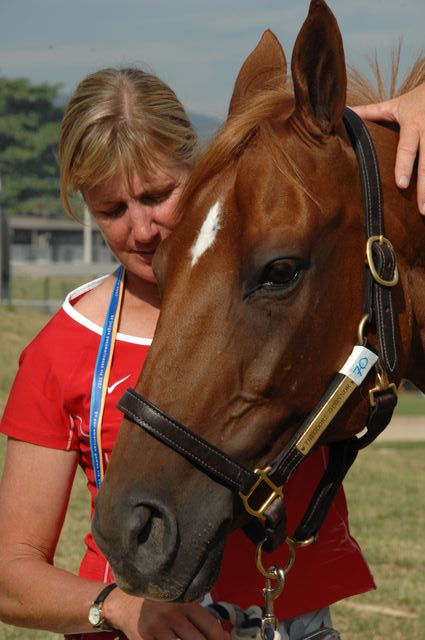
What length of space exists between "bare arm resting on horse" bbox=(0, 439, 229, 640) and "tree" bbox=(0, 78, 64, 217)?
3024 inches

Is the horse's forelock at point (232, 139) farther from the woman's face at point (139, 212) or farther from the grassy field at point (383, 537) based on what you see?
the grassy field at point (383, 537)

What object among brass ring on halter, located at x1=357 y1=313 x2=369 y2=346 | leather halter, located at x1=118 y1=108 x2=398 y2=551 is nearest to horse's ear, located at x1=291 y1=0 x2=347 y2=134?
leather halter, located at x1=118 y1=108 x2=398 y2=551

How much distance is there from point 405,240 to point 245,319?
0.52 meters

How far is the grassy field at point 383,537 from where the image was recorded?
19.3ft

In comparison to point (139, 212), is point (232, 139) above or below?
above

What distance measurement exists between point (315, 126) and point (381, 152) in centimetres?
25

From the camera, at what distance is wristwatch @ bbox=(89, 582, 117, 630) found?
2.53 meters

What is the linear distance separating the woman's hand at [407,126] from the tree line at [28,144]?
Answer: 253 ft

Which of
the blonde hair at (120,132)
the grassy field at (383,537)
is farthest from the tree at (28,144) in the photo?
the blonde hair at (120,132)

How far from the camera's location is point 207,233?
2.36 meters

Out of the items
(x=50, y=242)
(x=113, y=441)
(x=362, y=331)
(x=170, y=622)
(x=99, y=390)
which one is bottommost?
(x=50, y=242)

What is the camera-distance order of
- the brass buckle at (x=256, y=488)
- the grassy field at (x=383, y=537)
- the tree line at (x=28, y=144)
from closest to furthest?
1. the brass buckle at (x=256, y=488)
2. the grassy field at (x=383, y=537)
3. the tree line at (x=28, y=144)

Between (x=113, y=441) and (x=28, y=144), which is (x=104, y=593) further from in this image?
(x=28, y=144)

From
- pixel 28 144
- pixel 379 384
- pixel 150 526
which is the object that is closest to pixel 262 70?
pixel 379 384
